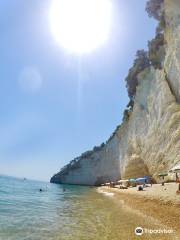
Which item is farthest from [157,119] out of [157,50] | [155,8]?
[155,8]

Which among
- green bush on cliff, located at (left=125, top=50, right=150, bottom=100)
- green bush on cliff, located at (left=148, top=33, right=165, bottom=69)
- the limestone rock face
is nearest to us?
the limestone rock face

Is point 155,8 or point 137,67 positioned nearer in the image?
point 155,8

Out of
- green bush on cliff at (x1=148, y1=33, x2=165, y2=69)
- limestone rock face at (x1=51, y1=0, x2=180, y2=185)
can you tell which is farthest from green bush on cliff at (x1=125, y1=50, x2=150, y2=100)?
green bush on cliff at (x1=148, y1=33, x2=165, y2=69)

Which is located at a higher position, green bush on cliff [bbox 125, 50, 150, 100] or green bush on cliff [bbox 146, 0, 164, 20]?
green bush on cliff [bbox 146, 0, 164, 20]

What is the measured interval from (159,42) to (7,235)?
44169 millimetres

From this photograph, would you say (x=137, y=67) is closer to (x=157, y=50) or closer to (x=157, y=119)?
(x=157, y=50)

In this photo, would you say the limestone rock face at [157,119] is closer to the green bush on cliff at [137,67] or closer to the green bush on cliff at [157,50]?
the green bush on cliff at [157,50]

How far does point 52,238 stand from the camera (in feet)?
41.5

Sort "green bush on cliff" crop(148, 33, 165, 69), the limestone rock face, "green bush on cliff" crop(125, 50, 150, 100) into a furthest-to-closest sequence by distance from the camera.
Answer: "green bush on cliff" crop(125, 50, 150, 100), "green bush on cliff" crop(148, 33, 165, 69), the limestone rock face

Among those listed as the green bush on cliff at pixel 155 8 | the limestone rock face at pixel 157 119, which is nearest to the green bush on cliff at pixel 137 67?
the limestone rock face at pixel 157 119

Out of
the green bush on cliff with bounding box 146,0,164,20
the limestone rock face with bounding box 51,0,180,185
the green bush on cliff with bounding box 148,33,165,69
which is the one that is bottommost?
the limestone rock face with bounding box 51,0,180,185

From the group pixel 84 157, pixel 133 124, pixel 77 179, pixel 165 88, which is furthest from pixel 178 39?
pixel 77 179

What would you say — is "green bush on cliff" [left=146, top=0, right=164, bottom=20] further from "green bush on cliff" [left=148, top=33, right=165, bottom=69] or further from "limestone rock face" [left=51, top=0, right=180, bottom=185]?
"limestone rock face" [left=51, top=0, right=180, bottom=185]

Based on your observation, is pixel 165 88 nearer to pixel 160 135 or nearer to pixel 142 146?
pixel 160 135
